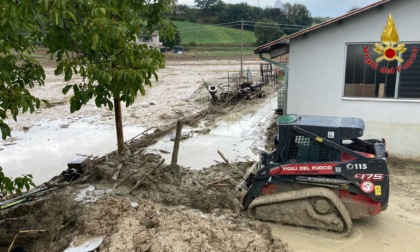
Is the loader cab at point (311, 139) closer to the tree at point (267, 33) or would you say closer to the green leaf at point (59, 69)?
the green leaf at point (59, 69)

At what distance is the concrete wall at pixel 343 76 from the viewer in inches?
427

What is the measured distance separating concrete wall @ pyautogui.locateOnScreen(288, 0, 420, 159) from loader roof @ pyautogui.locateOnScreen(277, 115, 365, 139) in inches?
177

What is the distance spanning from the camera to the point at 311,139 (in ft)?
23.7

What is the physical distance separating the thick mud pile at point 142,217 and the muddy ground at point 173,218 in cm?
2

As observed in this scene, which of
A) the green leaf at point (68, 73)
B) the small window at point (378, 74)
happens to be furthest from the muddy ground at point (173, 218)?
the green leaf at point (68, 73)

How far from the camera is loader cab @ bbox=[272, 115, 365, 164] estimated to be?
7090mm

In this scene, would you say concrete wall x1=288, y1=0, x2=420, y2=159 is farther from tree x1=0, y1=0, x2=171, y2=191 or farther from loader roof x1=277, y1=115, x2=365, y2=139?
tree x1=0, y1=0, x2=171, y2=191

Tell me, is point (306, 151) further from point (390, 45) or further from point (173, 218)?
point (390, 45)

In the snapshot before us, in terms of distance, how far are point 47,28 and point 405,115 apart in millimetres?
10782

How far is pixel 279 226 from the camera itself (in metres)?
7.53

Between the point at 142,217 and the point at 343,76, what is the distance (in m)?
8.04

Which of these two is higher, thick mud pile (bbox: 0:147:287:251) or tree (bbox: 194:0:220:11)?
tree (bbox: 194:0:220:11)

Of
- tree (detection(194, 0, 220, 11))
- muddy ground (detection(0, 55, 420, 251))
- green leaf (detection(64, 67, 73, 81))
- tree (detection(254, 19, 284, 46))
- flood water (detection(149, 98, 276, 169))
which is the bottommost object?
flood water (detection(149, 98, 276, 169))

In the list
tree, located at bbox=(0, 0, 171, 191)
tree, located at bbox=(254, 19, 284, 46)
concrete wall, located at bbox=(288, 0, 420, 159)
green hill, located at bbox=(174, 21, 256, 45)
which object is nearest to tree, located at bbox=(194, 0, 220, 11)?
green hill, located at bbox=(174, 21, 256, 45)
